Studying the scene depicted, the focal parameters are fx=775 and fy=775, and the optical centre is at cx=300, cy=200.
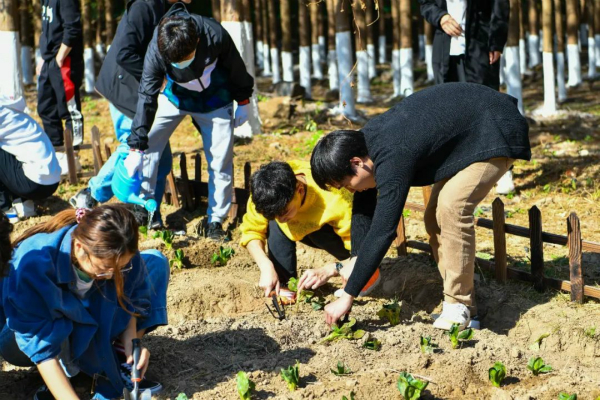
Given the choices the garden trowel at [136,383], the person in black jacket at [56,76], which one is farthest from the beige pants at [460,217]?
the person in black jacket at [56,76]

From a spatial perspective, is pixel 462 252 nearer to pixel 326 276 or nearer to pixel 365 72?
pixel 326 276

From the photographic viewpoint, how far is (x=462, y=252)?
382cm

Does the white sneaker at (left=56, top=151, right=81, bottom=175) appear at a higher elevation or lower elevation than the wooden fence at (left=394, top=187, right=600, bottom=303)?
higher

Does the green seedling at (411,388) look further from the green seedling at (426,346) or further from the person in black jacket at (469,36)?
the person in black jacket at (469,36)

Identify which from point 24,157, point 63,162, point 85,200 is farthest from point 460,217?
point 63,162

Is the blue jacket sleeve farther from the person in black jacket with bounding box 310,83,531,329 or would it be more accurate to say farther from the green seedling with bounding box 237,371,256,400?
the person in black jacket with bounding box 310,83,531,329

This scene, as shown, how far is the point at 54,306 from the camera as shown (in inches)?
112

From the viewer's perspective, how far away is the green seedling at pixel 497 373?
10.7 feet

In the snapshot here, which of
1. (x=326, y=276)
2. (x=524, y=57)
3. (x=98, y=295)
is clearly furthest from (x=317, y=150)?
(x=524, y=57)

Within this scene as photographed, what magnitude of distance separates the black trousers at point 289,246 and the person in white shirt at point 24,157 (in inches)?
79.5

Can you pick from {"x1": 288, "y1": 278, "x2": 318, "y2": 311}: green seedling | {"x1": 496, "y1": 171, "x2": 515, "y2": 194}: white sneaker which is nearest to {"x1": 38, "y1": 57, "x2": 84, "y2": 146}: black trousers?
{"x1": 288, "y1": 278, "x2": 318, "y2": 311}: green seedling

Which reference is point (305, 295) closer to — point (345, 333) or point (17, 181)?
point (345, 333)

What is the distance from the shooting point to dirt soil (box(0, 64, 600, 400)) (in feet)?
10.8

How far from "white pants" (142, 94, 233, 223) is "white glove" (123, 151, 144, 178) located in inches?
4.2
